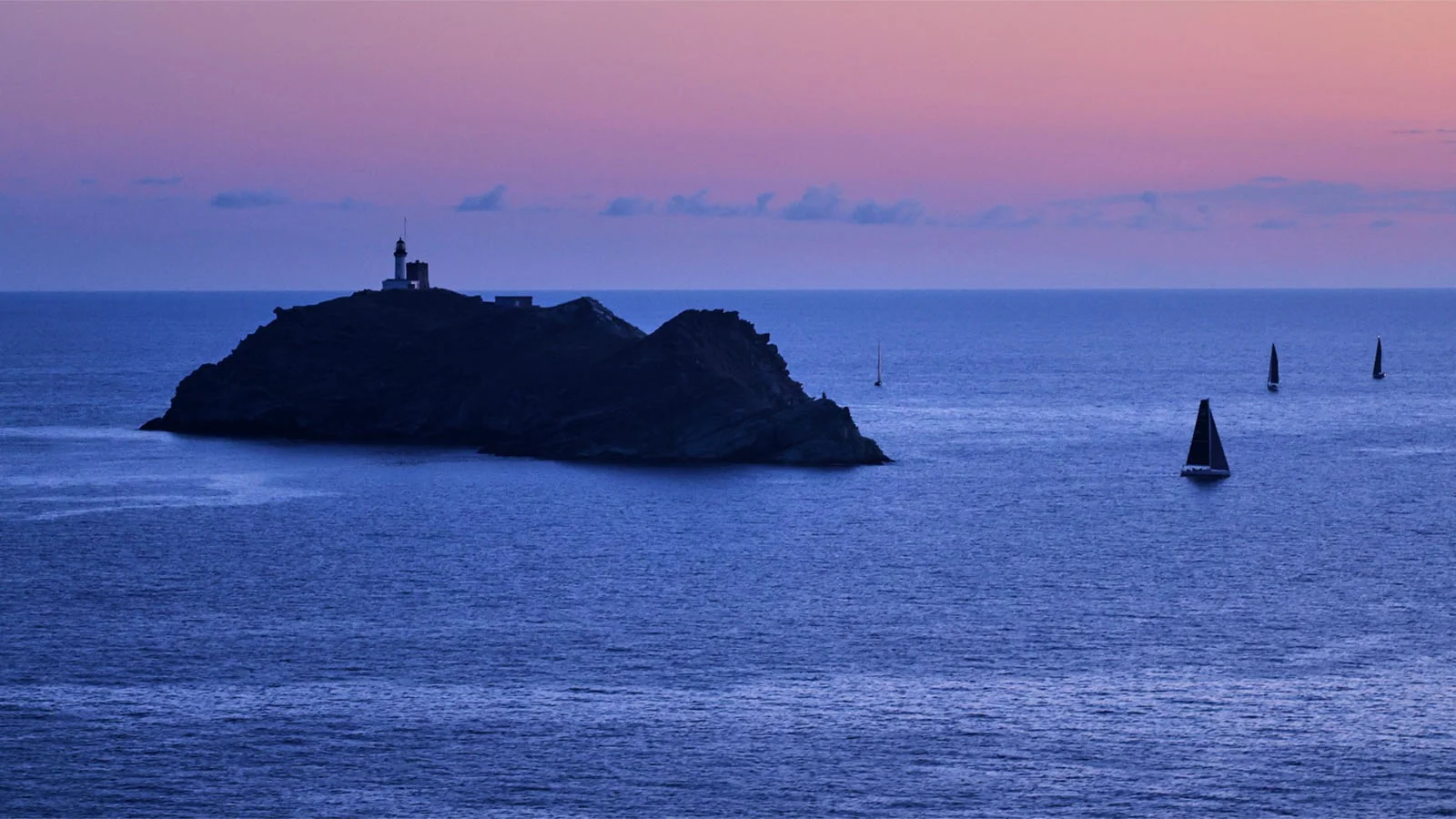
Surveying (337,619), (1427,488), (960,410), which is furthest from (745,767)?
(960,410)

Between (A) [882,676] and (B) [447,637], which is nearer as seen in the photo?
(A) [882,676]

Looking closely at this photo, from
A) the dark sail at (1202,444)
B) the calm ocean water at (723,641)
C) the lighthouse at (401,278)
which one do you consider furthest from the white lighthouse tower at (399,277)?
the dark sail at (1202,444)

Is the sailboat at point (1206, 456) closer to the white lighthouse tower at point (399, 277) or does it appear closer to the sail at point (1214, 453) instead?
the sail at point (1214, 453)

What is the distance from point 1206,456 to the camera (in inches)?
4796

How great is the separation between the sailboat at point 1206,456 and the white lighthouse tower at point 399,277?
78.0 metres

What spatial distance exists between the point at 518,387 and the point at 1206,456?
2150 inches

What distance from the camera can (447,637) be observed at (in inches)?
2854

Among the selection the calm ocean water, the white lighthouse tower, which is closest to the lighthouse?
the white lighthouse tower

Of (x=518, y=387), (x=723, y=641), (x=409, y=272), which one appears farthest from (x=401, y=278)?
(x=723, y=641)

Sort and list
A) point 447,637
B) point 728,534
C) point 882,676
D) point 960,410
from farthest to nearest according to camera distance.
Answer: point 960,410 → point 728,534 → point 447,637 → point 882,676

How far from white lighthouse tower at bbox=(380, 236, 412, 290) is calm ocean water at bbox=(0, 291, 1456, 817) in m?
43.3

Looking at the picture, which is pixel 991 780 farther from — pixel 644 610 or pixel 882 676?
pixel 644 610

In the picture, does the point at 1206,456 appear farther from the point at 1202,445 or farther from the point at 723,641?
the point at 723,641

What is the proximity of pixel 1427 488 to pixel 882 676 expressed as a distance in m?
64.1
